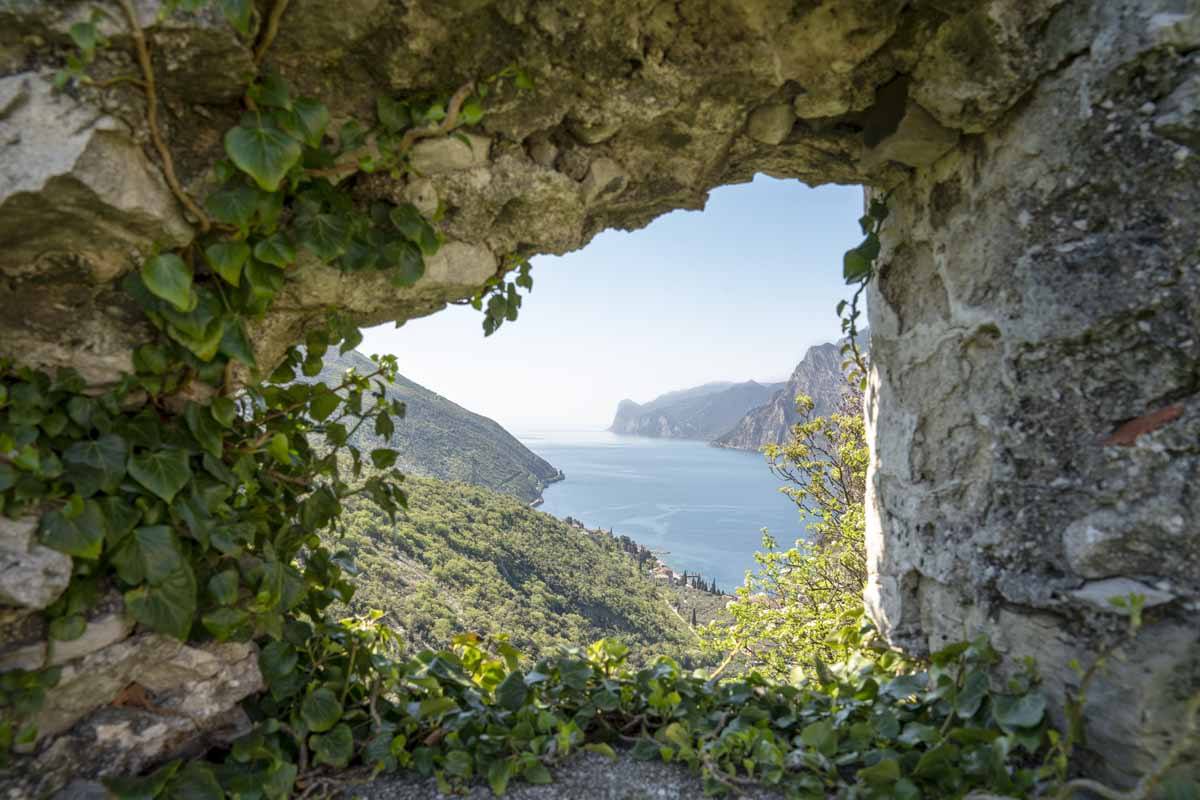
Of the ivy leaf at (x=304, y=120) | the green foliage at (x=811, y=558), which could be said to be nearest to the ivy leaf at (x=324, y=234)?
the ivy leaf at (x=304, y=120)

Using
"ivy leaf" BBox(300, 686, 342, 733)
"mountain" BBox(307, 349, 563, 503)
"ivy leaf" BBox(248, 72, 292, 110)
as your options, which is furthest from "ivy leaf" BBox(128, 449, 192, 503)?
"mountain" BBox(307, 349, 563, 503)

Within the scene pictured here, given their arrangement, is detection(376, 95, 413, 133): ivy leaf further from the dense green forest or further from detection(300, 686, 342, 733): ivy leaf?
the dense green forest

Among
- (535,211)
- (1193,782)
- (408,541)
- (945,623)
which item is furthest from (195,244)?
(408,541)

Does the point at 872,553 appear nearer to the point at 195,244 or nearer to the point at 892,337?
the point at 892,337

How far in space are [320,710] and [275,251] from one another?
104cm

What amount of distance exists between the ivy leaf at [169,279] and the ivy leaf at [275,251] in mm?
134

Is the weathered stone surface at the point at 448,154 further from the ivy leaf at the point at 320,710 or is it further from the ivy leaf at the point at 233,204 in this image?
the ivy leaf at the point at 320,710

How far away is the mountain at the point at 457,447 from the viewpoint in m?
29.6

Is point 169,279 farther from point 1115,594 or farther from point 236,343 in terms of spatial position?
point 1115,594

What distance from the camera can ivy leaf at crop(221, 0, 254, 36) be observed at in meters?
0.98

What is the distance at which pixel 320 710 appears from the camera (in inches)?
56.3

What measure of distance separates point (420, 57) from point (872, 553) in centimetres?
185

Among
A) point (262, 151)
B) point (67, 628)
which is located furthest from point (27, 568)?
point (262, 151)

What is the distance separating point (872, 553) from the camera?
6.41ft
